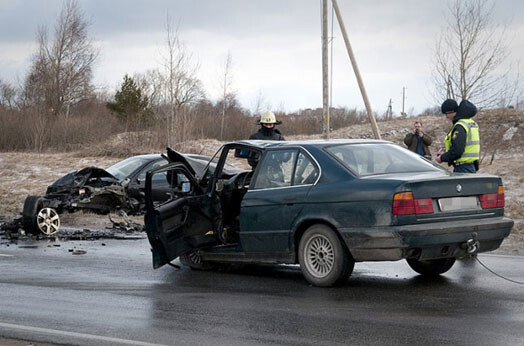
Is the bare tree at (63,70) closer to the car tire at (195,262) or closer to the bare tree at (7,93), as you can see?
the bare tree at (7,93)

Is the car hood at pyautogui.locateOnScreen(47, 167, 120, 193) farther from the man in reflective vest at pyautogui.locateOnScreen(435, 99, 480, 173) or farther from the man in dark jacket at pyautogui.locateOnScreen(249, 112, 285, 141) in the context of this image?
the man in reflective vest at pyautogui.locateOnScreen(435, 99, 480, 173)

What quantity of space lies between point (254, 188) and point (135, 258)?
2.87 m

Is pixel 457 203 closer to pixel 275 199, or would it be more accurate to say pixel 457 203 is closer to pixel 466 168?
pixel 275 199

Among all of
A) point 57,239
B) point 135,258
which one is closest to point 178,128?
point 57,239

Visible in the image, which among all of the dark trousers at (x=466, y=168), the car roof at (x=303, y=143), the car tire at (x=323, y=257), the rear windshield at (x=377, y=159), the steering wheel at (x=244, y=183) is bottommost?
the car tire at (x=323, y=257)

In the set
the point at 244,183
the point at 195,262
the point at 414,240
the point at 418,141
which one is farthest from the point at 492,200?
the point at 418,141

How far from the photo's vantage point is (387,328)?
6238 millimetres

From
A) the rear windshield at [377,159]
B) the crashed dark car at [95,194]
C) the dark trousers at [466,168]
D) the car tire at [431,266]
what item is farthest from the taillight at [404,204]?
the crashed dark car at [95,194]

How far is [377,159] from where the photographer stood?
847 centimetres

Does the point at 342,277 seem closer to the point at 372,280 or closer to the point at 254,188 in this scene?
the point at 372,280

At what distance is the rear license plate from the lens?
25.3ft

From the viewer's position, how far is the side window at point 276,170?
870 cm

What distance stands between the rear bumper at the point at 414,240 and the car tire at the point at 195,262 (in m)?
2.52

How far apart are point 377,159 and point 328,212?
94 centimetres
